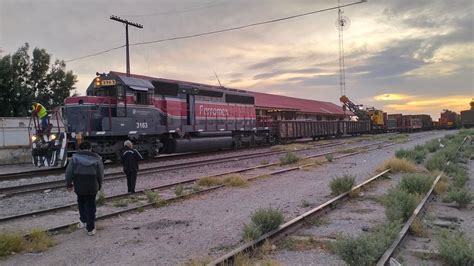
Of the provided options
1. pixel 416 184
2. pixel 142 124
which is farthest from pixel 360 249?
pixel 142 124

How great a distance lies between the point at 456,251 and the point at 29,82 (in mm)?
43482

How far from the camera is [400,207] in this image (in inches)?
308

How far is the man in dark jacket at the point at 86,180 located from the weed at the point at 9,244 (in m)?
1.12

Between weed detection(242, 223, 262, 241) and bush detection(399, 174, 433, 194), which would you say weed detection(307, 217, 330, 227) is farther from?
bush detection(399, 174, 433, 194)

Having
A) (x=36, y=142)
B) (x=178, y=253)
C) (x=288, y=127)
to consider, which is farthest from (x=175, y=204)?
(x=288, y=127)

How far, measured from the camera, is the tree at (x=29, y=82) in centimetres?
3825

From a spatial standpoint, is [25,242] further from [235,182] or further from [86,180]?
[235,182]

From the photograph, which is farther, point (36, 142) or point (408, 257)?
point (36, 142)

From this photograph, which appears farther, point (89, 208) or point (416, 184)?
point (416, 184)

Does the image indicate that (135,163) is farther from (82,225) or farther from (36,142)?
(36,142)

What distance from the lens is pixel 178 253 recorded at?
244 inches

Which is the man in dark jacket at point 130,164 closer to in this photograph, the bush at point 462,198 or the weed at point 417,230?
the weed at point 417,230

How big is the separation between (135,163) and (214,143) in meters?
14.4

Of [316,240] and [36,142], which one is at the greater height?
[36,142]
